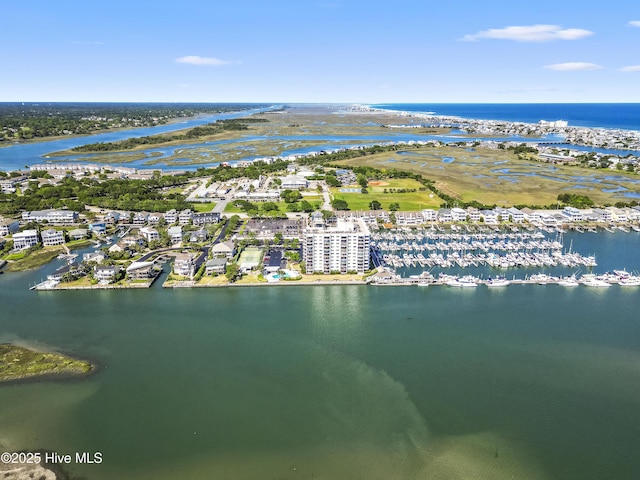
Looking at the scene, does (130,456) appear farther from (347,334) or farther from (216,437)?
(347,334)

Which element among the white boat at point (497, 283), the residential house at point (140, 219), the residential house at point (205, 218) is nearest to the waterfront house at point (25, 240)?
the residential house at point (140, 219)

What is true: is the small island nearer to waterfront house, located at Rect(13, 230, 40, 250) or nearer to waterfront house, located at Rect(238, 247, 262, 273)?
waterfront house, located at Rect(238, 247, 262, 273)

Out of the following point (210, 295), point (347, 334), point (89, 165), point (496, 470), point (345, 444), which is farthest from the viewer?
point (89, 165)

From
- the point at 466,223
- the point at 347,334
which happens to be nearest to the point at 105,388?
the point at 347,334

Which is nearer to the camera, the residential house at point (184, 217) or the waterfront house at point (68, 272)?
the waterfront house at point (68, 272)

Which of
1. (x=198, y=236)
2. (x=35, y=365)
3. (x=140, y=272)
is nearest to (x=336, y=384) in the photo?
(x=35, y=365)

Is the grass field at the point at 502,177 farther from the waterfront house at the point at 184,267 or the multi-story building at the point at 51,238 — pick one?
the multi-story building at the point at 51,238
